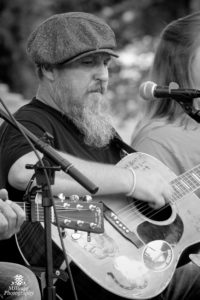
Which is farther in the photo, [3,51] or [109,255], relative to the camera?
[3,51]

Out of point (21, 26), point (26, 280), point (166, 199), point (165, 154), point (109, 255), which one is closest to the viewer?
point (26, 280)

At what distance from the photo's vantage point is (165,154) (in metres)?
3.80

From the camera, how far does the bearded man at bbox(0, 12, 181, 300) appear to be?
3.14 m

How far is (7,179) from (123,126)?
7.48 meters

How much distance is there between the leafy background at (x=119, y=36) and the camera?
9.57m

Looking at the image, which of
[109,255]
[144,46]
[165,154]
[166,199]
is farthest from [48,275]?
[144,46]

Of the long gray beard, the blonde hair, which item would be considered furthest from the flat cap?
the blonde hair

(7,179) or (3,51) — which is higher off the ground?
(7,179)

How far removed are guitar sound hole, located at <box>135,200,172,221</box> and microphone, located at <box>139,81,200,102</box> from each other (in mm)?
559

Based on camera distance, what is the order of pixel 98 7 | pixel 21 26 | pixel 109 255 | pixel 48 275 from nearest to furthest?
pixel 48 275 < pixel 109 255 < pixel 21 26 < pixel 98 7

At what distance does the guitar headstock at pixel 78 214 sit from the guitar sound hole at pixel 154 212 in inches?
23.8

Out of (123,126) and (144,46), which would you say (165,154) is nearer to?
(123,126)

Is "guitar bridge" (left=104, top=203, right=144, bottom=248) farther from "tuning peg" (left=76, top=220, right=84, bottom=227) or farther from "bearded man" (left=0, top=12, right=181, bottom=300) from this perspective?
"tuning peg" (left=76, top=220, right=84, bottom=227)

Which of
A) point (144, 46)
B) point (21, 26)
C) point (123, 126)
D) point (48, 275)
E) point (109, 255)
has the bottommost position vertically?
point (123, 126)
